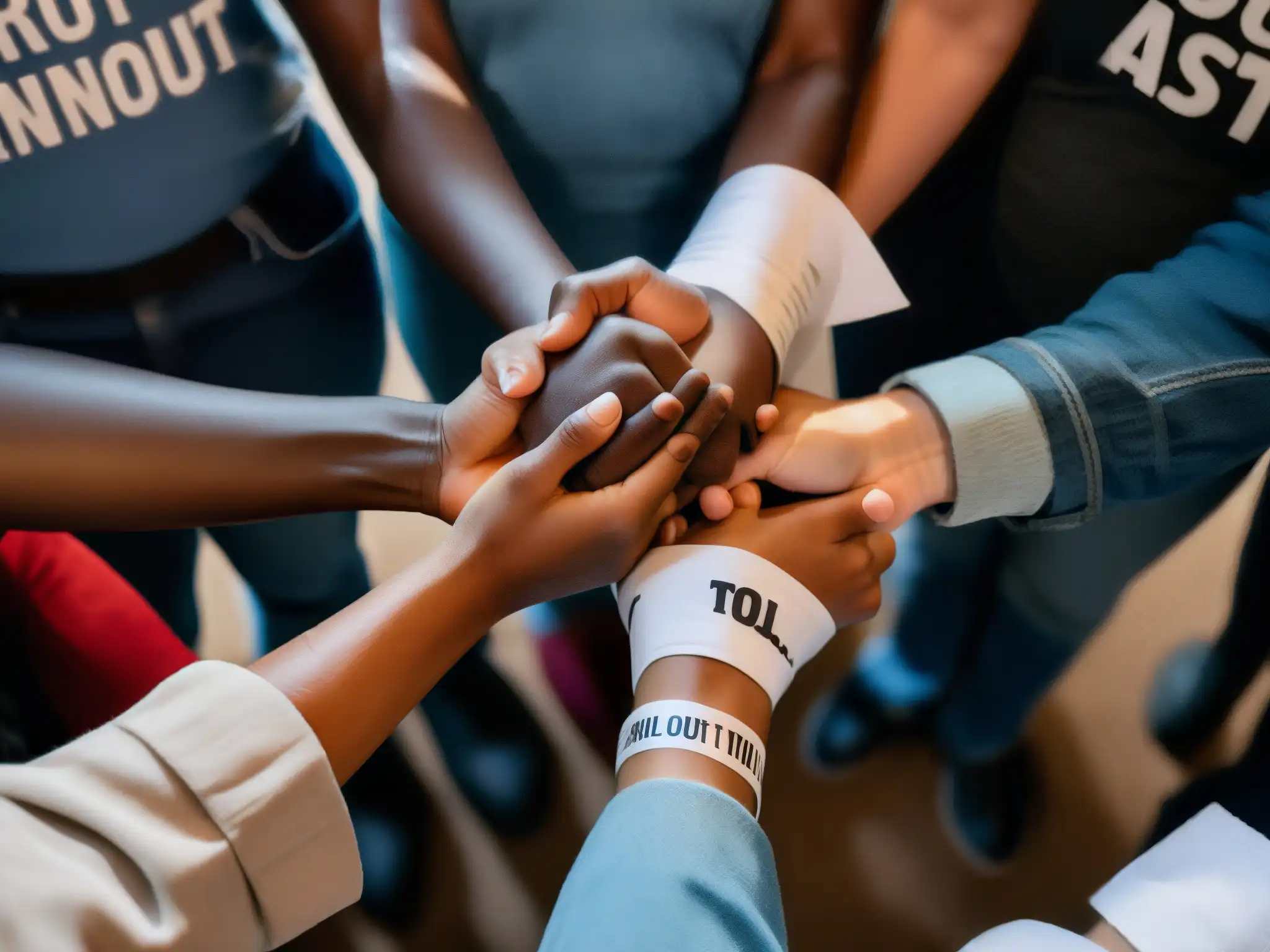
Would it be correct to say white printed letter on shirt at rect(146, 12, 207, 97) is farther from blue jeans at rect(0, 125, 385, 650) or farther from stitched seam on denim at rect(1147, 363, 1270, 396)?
stitched seam on denim at rect(1147, 363, 1270, 396)

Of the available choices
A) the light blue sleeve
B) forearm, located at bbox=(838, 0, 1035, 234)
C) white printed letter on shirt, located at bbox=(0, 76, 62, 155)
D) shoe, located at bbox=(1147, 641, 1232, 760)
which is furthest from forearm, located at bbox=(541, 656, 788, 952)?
shoe, located at bbox=(1147, 641, 1232, 760)

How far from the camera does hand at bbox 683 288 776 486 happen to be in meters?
0.65

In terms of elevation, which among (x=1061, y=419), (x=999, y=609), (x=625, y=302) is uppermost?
(x=625, y=302)

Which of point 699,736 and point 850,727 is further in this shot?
point 850,727

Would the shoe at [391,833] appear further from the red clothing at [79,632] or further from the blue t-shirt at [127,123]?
the blue t-shirt at [127,123]

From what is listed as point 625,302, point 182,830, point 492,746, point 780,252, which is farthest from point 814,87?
point 492,746

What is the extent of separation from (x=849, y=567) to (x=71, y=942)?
51cm

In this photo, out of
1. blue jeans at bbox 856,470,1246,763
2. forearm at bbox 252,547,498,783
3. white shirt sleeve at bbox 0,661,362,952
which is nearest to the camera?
white shirt sleeve at bbox 0,661,362,952

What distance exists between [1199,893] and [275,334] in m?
0.81

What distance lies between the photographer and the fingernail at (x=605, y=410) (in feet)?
1.90

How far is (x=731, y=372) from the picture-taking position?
66 centimetres

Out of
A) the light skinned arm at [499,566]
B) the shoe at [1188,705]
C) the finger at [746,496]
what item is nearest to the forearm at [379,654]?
the light skinned arm at [499,566]

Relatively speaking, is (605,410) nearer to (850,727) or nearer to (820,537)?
(820,537)

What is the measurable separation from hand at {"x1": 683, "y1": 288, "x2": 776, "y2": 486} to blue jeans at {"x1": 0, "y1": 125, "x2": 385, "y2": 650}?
35 cm
